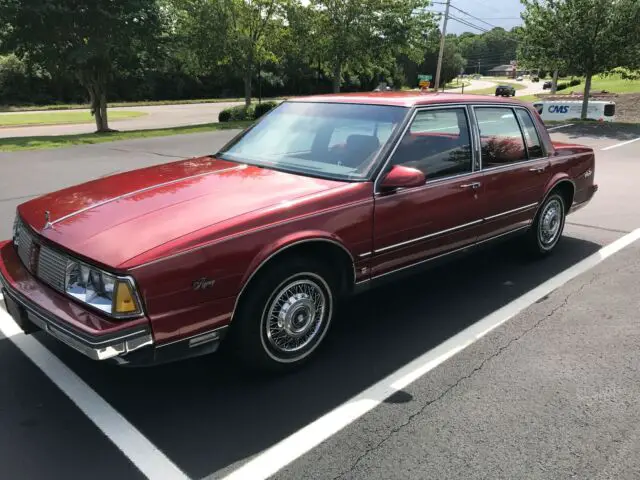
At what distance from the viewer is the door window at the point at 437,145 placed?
384cm

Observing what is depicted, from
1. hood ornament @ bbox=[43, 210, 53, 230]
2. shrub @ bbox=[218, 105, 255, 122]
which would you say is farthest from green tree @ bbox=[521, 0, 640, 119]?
hood ornament @ bbox=[43, 210, 53, 230]

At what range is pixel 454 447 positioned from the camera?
2689 mm

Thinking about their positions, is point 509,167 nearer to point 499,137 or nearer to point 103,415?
point 499,137

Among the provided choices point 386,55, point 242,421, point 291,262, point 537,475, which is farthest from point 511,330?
point 386,55

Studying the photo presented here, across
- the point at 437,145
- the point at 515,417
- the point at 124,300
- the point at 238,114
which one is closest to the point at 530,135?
the point at 437,145

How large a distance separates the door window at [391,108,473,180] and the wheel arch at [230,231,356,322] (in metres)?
0.78

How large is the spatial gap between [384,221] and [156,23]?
19.6m

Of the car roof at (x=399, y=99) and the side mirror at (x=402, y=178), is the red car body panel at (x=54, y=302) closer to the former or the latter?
the side mirror at (x=402, y=178)

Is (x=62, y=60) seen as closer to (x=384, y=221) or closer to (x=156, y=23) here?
(x=156, y=23)

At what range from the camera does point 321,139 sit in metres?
4.06

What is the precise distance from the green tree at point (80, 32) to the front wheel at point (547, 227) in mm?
17329

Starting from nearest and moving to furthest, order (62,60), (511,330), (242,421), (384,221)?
1. (242,421)
2. (384,221)
3. (511,330)
4. (62,60)

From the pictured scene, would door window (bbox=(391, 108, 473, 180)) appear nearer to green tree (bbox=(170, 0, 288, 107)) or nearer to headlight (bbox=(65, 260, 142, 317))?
headlight (bbox=(65, 260, 142, 317))

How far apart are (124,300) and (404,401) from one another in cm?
164
